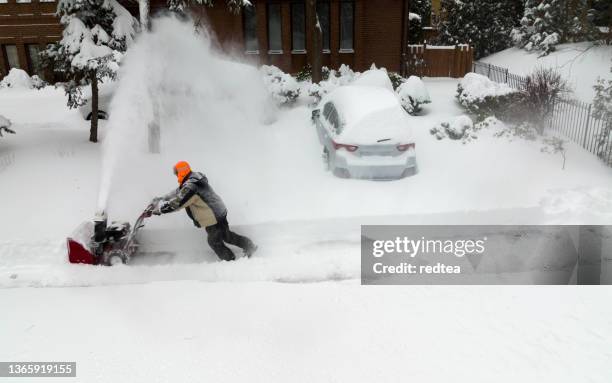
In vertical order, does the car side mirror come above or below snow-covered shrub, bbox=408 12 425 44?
below

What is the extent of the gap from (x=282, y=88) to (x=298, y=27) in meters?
6.82

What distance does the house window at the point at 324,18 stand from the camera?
18781mm

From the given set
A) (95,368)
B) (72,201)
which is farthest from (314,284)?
(72,201)

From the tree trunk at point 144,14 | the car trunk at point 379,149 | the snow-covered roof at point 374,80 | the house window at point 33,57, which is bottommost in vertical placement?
the car trunk at point 379,149

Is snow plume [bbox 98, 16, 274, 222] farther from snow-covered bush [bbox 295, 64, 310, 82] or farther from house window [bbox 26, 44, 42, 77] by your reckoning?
house window [bbox 26, 44, 42, 77]

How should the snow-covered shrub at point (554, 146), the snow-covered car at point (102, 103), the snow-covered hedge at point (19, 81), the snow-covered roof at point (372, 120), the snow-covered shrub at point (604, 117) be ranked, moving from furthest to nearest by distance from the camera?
the snow-covered hedge at point (19, 81)
the snow-covered car at point (102, 103)
the snow-covered shrub at point (554, 146)
the snow-covered shrub at point (604, 117)
the snow-covered roof at point (372, 120)

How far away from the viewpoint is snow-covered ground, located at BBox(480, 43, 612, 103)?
58.1 feet

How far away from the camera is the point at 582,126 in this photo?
11805 millimetres

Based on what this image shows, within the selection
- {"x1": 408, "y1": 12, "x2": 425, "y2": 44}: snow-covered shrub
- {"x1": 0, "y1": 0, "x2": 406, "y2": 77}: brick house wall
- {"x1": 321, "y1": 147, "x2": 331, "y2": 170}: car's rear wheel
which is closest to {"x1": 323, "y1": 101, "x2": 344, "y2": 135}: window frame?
{"x1": 321, "y1": 147, "x2": 331, "y2": 170}: car's rear wheel

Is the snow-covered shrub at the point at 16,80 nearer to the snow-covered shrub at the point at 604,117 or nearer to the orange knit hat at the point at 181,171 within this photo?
the orange knit hat at the point at 181,171

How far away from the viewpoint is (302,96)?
1455 cm

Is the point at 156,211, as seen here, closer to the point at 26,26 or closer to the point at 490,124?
the point at 490,124

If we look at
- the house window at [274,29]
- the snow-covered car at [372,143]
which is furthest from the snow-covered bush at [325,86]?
the house window at [274,29]

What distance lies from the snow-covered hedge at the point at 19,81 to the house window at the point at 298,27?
36.1 feet
